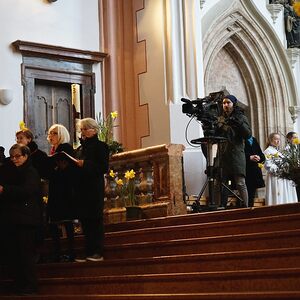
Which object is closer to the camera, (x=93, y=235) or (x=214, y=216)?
(x=93, y=235)

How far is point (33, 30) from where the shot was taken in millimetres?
11305

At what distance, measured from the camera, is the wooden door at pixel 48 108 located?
11.2 meters

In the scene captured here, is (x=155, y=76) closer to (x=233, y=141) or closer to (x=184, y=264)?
(x=233, y=141)

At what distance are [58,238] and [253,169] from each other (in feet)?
11.3

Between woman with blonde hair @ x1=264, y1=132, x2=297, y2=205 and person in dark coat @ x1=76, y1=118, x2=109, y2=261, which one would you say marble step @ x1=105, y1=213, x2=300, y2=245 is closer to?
person in dark coat @ x1=76, y1=118, x2=109, y2=261

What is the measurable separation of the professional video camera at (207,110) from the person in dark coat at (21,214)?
Answer: 2532mm

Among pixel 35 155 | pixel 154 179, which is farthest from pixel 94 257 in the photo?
pixel 154 179

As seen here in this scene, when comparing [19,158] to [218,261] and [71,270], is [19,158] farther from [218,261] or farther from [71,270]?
[218,261]

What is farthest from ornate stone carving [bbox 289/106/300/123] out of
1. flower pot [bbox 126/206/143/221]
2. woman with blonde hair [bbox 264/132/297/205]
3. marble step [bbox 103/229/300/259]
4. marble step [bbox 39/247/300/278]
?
marble step [bbox 39/247/300/278]

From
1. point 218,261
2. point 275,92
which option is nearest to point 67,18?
point 275,92

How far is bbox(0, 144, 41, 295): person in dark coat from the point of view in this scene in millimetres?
6703

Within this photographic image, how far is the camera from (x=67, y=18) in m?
11.7

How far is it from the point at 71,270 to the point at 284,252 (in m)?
2.02

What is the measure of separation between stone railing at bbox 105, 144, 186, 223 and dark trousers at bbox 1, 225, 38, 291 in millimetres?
2387
